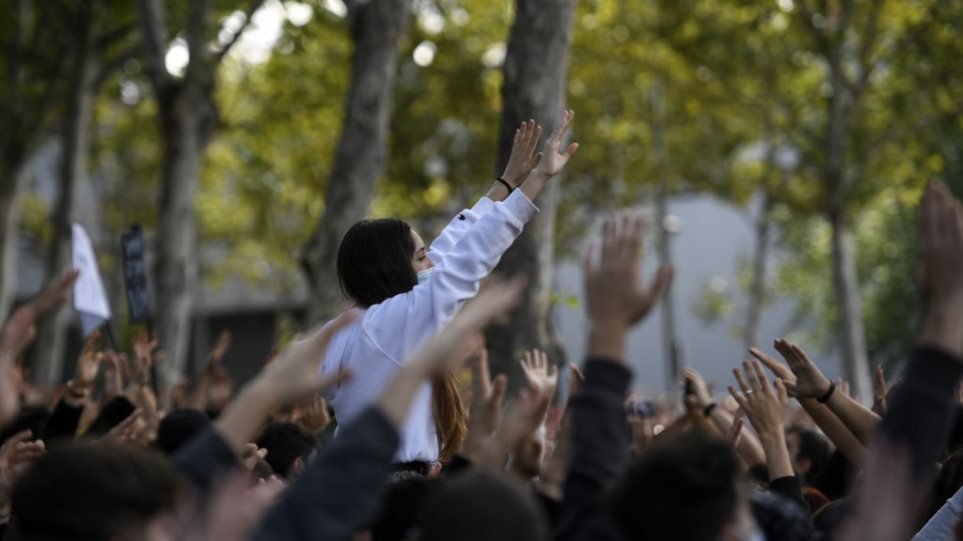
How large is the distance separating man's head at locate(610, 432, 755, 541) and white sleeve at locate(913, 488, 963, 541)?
1589mm

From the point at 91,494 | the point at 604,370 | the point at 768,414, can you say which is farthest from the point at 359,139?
the point at 91,494

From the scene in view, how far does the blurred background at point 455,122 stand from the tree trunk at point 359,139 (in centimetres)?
2

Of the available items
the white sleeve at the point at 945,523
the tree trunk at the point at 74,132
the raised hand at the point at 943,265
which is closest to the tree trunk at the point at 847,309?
the tree trunk at the point at 74,132

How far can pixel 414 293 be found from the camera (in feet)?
15.0

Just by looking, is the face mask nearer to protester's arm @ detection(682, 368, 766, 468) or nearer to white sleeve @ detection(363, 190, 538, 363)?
white sleeve @ detection(363, 190, 538, 363)

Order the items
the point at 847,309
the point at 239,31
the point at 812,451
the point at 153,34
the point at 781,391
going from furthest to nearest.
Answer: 1. the point at 847,309
2. the point at 239,31
3. the point at 153,34
4. the point at 812,451
5. the point at 781,391

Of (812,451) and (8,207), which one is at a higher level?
(8,207)

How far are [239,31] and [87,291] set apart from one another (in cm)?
747

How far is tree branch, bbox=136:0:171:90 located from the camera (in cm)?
1427

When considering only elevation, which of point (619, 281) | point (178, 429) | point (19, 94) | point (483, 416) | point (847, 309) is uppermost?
point (19, 94)

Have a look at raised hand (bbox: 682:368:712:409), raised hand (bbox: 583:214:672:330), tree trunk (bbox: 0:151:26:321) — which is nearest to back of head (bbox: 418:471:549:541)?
raised hand (bbox: 583:214:672:330)

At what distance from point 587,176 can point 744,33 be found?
7.39 meters

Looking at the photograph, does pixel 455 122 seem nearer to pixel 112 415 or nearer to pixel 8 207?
pixel 8 207

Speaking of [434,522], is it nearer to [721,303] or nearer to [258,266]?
[258,266]
